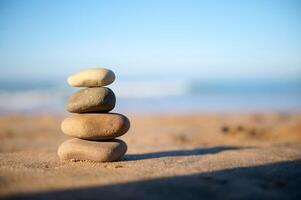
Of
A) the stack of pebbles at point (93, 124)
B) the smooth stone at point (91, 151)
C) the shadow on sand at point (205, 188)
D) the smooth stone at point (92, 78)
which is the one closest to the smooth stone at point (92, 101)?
the stack of pebbles at point (93, 124)

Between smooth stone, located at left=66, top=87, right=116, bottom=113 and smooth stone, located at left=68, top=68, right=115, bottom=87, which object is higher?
smooth stone, located at left=68, top=68, right=115, bottom=87

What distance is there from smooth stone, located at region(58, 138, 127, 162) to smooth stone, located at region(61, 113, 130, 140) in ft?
0.48

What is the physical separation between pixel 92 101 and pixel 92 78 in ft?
1.59

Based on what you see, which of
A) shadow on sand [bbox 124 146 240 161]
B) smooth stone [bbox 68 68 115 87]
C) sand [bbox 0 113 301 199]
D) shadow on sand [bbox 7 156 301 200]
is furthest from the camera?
shadow on sand [bbox 124 146 240 161]

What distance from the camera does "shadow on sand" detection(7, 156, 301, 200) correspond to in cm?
529

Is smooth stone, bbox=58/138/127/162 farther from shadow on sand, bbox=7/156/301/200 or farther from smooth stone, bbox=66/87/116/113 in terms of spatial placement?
shadow on sand, bbox=7/156/301/200

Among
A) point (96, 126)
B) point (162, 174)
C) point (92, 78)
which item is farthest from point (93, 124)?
point (162, 174)

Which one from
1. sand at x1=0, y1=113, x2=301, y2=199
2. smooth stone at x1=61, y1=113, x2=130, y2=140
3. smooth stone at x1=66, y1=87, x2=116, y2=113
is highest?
smooth stone at x1=66, y1=87, x2=116, y2=113

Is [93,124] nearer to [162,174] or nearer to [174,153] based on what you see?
[162,174]

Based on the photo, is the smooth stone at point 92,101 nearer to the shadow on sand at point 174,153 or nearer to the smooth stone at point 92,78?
the smooth stone at point 92,78

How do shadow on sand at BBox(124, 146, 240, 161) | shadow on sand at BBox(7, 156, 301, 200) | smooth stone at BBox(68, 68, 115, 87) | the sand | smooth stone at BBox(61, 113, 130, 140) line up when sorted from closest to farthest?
shadow on sand at BBox(7, 156, 301, 200) < the sand < smooth stone at BBox(61, 113, 130, 140) < smooth stone at BBox(68, 68, 115, 87) < shadow on sand at BBox(124, 146, 240, 161)

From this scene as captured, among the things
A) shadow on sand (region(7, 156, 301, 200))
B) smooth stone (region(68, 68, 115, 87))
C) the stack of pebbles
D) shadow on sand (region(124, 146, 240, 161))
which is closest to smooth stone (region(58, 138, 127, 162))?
the stack of pebbles

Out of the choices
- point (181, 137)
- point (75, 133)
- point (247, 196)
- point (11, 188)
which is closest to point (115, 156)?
point (75, 133)

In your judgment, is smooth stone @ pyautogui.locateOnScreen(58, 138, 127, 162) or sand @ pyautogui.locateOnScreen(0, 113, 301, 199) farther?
smooth stone @ pyautogui.locateOnScreen(58, 138, 127, 162)
